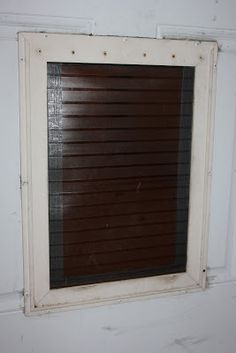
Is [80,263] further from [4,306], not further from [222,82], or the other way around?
[222,82]

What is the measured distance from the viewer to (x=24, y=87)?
5.54 feet

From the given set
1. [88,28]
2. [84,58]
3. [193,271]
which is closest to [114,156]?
[84,58]

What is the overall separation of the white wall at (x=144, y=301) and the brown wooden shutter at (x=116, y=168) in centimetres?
17

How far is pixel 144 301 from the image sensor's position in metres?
2.04

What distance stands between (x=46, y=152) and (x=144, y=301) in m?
0.93

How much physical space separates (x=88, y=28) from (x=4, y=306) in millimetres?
1336

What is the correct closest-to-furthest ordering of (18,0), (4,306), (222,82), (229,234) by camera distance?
(18,0) < (4,306) < (222,82) < (229,234)

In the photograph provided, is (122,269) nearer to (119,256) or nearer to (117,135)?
(119,256)

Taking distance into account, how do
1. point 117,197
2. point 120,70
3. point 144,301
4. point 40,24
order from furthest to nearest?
1. point 144,301
2. point 117,197
3. point 120,70
4. point 40,24

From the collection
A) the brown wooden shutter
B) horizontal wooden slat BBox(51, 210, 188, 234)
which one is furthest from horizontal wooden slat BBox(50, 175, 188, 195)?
horizontal wooden slat BBox(51, 210, 188, 234)

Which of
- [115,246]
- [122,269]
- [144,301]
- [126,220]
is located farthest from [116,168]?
[144,301]

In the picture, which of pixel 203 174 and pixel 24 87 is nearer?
pixel 24 87

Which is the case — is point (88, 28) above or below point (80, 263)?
above

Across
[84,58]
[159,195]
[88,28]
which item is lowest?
[159,195]
